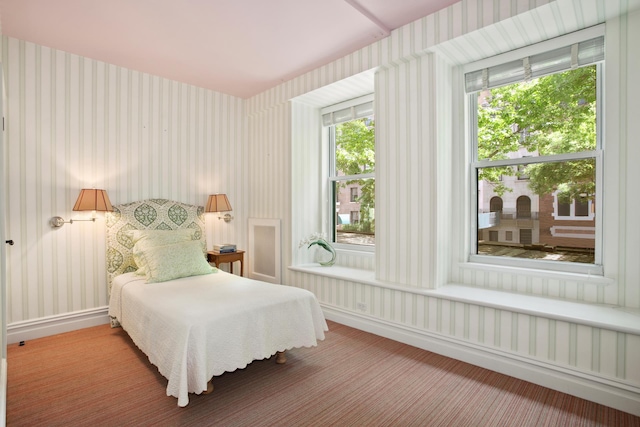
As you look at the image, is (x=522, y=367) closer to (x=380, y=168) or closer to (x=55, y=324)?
(x=380, y=168)

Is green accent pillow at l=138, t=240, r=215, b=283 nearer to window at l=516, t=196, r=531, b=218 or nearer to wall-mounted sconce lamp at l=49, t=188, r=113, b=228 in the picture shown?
wall-mounted sconce lamp at l=49, t=188, r=113, b=228

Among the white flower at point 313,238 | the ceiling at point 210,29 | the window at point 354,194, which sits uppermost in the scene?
the ceiling at point 210,29

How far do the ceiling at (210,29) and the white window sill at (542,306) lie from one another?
2311 millimetres

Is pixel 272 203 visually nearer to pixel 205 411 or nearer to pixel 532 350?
pixel 205 411

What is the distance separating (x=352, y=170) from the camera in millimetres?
4246

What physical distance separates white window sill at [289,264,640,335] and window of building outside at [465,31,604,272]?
35 centimetres

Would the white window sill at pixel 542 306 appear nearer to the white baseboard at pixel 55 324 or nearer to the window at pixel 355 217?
the window at pixel 355 217

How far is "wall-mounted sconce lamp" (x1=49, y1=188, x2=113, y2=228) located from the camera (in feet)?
10.5

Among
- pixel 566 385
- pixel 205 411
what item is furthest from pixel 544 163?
pixel 205 411

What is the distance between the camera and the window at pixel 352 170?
159 inches

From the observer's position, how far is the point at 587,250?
8.48 ft

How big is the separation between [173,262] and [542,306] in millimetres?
3073

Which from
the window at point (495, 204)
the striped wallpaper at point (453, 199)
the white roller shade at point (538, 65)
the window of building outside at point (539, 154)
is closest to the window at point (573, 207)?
the window of building outside at point (539, 154)

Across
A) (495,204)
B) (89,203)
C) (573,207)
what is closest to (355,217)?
(495,204)
